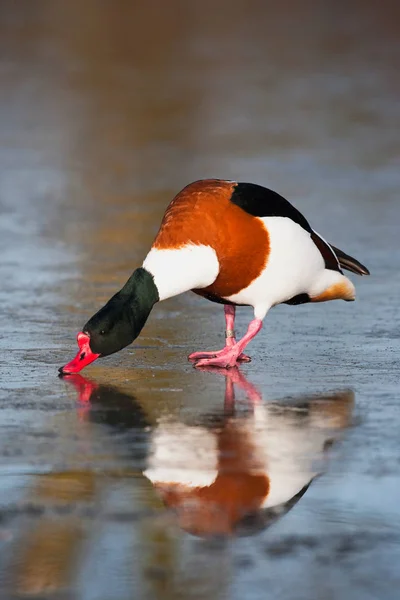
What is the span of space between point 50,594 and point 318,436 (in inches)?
74.9

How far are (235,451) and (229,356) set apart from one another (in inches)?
64.2

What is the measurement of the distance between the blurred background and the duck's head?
0.13 meters

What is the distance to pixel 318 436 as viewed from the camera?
5629 millimetres

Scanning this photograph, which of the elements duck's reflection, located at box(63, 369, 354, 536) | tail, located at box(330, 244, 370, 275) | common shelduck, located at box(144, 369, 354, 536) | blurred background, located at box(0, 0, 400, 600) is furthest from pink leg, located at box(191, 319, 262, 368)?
tail, located at box(330, 244, 370, 275)

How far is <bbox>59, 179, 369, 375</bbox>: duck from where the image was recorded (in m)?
6.65

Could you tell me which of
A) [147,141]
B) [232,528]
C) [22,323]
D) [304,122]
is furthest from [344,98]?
[232,528]

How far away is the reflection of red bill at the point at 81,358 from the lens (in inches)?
257

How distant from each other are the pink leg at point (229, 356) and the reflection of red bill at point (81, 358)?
64 cm

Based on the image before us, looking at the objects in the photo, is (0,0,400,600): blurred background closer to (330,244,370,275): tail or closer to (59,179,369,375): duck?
(59,179,369,375): duck

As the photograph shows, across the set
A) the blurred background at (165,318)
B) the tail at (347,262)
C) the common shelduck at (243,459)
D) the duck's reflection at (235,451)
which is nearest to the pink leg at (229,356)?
the blurred background at (165,318)

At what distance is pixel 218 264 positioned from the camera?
6832mm

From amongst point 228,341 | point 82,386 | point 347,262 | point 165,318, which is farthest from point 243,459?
point 165,318

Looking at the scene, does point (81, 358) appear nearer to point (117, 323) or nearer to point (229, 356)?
point (117, 323)

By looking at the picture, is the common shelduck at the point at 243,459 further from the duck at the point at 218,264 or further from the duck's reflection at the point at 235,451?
the duck at the point at 218,264
